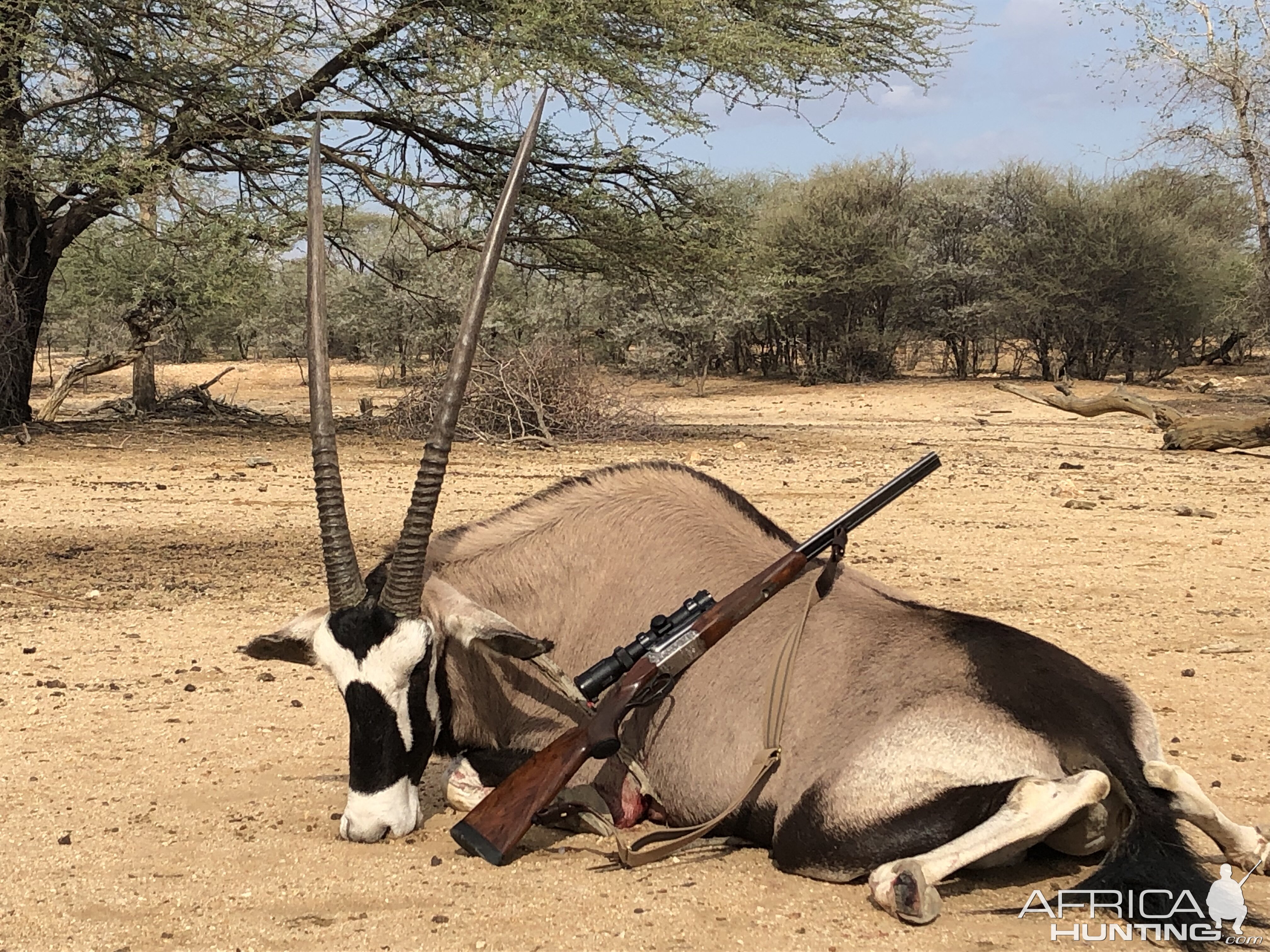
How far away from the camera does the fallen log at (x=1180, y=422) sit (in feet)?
50.4

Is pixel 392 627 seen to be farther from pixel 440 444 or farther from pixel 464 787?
pixel 464 787

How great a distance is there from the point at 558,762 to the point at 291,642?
0.97 m

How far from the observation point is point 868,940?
3129mm

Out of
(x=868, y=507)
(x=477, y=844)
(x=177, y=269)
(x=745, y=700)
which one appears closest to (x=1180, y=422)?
(x=868, y=507)

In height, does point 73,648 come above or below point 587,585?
below

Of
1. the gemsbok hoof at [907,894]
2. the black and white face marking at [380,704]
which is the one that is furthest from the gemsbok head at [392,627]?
the gemsbok hoof at [907,894]

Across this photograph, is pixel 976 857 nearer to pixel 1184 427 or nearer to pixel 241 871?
pixel 241 871

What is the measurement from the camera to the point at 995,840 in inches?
126

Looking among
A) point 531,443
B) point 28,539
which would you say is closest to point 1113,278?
point 531,443

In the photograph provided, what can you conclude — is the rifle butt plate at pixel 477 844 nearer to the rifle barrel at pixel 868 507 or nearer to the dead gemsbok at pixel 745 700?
the dead gemsbok at pixel 745 700

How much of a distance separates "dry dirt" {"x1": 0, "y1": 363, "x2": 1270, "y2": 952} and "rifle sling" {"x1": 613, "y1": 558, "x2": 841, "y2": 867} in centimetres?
7

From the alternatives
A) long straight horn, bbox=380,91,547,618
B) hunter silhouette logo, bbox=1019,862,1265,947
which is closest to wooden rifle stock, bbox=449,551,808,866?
long straight horn, bbox=380,91,547,618

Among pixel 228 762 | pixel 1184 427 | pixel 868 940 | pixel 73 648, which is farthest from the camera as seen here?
pixel 1184 427

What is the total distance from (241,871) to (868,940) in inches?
74.9
